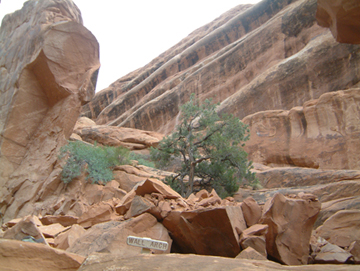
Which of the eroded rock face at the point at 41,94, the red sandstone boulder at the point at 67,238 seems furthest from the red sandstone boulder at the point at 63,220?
the eroded rock face at the point at 41,94

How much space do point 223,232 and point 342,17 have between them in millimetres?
5114

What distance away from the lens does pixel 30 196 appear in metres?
9.21

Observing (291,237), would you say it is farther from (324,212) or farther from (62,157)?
(62,157)

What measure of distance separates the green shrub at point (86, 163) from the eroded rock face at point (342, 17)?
873cm

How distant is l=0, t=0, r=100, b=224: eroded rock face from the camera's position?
9.83 meters

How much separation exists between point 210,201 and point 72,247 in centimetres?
244

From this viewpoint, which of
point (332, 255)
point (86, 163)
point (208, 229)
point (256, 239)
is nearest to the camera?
point (332, 255)

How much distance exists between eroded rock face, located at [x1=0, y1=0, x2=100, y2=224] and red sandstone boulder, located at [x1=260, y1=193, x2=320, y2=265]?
26.8 ft

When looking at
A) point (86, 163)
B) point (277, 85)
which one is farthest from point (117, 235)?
point (277, 85)

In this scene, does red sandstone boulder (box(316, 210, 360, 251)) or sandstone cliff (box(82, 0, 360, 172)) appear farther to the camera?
sandstone cliff (box(82, 0, 360, 172))

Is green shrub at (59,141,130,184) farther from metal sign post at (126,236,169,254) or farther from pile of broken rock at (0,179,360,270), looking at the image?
metal sign post at (126,236,169,254)

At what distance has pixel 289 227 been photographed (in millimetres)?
4102

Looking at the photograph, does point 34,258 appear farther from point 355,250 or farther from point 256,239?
point 355,250

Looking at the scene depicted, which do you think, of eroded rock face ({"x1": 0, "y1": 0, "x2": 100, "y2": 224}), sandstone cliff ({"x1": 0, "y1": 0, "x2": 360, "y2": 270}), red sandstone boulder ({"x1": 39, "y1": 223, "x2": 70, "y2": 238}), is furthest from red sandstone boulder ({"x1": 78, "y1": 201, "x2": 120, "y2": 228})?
eroded rock face ({"x1": 0, "y1": 0, "x2": 100, "y2": 224})
